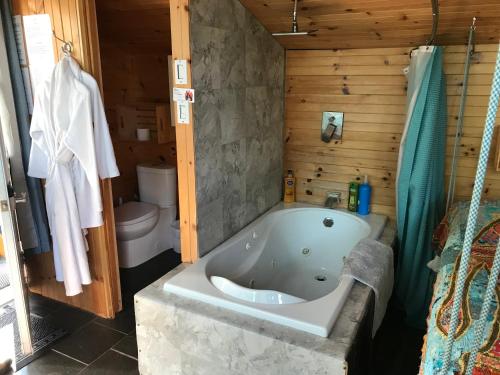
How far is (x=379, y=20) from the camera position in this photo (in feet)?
7.32

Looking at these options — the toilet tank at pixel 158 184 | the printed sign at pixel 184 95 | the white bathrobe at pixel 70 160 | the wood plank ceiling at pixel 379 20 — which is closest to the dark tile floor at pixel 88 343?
the white bathrobe at pixel 70 160

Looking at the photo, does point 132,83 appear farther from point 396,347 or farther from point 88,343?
point 396,347

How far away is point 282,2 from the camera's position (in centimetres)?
220

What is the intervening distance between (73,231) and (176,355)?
991mm

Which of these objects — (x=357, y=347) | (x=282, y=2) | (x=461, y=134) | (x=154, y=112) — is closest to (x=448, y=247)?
(x=357, y=347)

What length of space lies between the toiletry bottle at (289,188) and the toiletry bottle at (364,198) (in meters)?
0.52

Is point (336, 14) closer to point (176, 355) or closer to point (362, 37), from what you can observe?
point (362, 37)

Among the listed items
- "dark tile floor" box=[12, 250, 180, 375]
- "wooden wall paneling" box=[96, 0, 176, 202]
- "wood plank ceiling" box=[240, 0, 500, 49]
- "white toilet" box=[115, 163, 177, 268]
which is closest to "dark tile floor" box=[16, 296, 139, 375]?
"dark tile floor" box=[12, 250, 180, 375]

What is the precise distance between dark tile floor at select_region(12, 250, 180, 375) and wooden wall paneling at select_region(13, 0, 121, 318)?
69 mm

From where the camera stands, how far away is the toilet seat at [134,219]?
309cm

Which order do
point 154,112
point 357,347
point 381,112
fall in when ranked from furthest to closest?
point 154,112 < point 381,112 < point 357,347

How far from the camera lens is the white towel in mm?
1970

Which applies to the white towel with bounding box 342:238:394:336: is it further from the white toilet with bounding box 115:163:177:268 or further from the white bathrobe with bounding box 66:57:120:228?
the white toilet with bounding box 115:163:177:268

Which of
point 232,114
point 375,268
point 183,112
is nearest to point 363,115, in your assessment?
point 232,114
